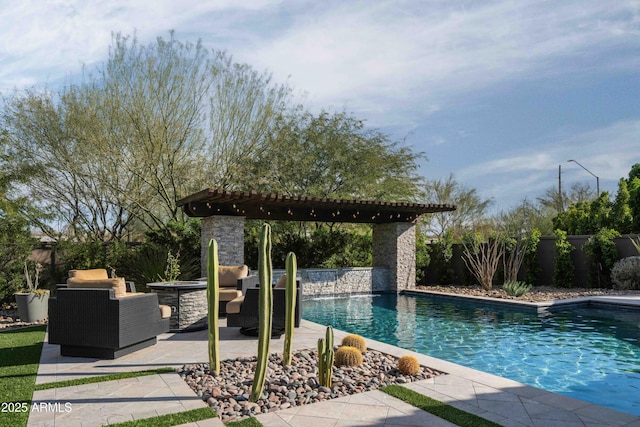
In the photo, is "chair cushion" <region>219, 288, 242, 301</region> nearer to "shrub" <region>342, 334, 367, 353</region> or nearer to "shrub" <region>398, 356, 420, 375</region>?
"shrub" <region>342, 334, 367, 353</region>

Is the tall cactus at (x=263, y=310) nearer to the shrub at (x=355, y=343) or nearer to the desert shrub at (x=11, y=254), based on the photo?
the shrub at (x=355, y=343)

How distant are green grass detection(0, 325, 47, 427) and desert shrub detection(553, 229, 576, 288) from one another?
543 inches

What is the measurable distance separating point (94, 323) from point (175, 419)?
8.11 feet

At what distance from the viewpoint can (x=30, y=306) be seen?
8734mm

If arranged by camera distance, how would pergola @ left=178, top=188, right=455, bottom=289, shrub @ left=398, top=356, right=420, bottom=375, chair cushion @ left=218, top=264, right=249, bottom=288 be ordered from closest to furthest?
shrub @ left=398, top=356, right=420, bottom=375 → chair cushion @ left=218, top=264, right=249, bottom=288 → pergola @ left=178, top=188, right=455, bottom=289

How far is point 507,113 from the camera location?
1706 cm

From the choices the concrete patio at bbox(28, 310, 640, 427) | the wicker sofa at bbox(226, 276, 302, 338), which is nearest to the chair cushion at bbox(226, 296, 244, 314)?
the wicker sofa at bbox(226, 276, 302, 338)

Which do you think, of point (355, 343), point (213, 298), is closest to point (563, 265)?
point (355, 343)

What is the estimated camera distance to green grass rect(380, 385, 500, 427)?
3.36 metres

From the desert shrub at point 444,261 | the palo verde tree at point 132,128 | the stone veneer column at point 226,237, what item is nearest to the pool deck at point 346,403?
the stone veneer column at point 226,237

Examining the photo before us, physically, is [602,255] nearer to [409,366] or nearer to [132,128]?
[409,366]

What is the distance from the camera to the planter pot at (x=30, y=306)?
8.72 metres

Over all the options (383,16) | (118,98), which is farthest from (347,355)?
(118,98)

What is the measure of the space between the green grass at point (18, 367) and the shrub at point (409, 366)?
3.20 meters
